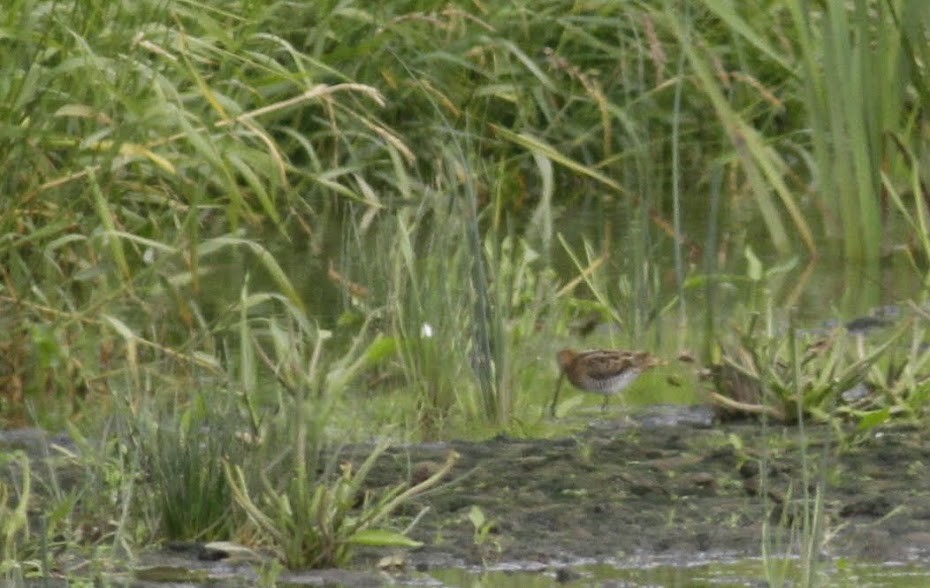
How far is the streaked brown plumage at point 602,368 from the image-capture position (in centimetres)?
561

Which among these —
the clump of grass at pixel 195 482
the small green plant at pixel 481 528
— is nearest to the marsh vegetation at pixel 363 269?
the clump of grass at pixel 195 482

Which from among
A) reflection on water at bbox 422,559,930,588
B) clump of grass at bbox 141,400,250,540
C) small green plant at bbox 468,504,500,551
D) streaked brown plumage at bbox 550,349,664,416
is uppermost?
streaked brown plumage at bbox 550,349,664,416

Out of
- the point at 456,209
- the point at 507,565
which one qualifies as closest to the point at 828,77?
the point at 456,209

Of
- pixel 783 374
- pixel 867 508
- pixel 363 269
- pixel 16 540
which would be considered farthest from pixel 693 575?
pixel 363 269

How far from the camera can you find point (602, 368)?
18.4ft

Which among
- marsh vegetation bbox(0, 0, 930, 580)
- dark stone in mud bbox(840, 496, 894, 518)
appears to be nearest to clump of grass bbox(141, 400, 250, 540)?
marsh vegetation bbox(0, 0, 930, 580)

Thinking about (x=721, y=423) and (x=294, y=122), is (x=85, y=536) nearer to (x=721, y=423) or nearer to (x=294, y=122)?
(x=721, y=423)

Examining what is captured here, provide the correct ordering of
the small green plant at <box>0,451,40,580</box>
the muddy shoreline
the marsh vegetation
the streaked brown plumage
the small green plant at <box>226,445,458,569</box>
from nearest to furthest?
the small green plant at <box>0,451,40,580</box>, the small green plant at <box>226,445,458,569</box>, the muddy shoreline, the marsh vegetation, the streaked brown plumage

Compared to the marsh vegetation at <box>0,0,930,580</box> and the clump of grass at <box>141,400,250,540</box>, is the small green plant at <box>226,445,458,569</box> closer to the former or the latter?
the marsh vegetation at <box>0,0,930,580</box>

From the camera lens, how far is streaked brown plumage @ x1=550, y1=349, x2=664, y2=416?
5613 millimetres

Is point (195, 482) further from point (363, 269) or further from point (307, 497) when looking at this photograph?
point (363, 269)

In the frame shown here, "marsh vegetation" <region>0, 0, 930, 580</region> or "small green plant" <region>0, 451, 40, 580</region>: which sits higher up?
"marsh vegetation" <region>0, 0, 930, 580</region>

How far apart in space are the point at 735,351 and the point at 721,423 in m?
0.18

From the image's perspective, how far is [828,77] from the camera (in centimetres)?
714
